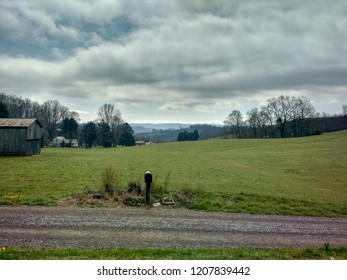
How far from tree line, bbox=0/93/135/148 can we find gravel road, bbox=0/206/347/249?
98465 millimetres

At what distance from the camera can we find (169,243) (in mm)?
8344

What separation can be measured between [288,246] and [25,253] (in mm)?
7579

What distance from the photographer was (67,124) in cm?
11106

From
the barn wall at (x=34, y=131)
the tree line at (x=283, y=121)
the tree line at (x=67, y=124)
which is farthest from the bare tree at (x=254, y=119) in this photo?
the barn wall at (x=34, y=131)

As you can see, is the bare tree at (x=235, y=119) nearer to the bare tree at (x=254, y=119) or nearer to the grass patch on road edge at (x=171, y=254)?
the bare tree at (x=254, y=119)

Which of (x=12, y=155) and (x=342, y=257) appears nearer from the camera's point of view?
(x=342, y=257)

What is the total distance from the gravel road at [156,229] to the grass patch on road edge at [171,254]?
1.60ft

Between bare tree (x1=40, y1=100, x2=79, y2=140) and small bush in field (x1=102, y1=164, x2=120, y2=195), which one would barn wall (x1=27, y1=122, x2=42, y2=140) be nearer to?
small bush in field (x1=102, y1=164, x2=120, y2=195)

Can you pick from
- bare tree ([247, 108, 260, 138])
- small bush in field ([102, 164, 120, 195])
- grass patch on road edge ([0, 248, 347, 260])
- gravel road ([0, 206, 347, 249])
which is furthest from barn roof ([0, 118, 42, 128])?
bare tree ([247, 108, 260, 138])

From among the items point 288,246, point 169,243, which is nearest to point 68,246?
point 169,243

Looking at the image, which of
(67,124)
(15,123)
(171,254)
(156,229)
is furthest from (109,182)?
(67,124)

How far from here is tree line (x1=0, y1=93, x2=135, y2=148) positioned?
349 feet

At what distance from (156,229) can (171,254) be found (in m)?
2.25
